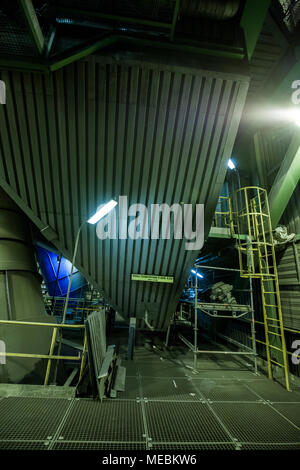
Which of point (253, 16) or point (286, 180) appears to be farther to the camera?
point (286, 180)

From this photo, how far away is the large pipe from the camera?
4.52m

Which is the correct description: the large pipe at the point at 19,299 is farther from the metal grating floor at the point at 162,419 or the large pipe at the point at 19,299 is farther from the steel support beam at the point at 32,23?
the steel support beam at the point at 32,23

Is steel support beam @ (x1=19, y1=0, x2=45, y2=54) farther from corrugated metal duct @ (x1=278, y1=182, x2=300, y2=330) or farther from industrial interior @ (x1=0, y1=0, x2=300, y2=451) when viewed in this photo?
corrugated metal duct @ (x1=278, y1=182, x2=300, y2=330)

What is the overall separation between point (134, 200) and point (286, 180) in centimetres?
426

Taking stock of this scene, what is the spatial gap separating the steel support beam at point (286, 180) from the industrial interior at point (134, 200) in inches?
1.9

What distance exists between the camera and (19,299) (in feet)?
16.4

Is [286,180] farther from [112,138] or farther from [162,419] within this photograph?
[162,419]

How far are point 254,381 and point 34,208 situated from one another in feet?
21.5

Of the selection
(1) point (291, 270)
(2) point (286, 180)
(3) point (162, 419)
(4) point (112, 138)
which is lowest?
(3) point (162, 419)

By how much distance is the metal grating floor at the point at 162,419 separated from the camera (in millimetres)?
2309

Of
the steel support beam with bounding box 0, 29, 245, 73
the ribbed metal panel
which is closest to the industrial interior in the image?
the steel support beam with bounding box 0, 29, 245, 73

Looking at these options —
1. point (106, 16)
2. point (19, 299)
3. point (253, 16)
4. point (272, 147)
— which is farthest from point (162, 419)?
point (272, 147)

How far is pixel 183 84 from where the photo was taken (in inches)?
148

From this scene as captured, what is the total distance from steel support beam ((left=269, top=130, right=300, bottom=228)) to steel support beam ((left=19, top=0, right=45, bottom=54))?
6.16 metres
